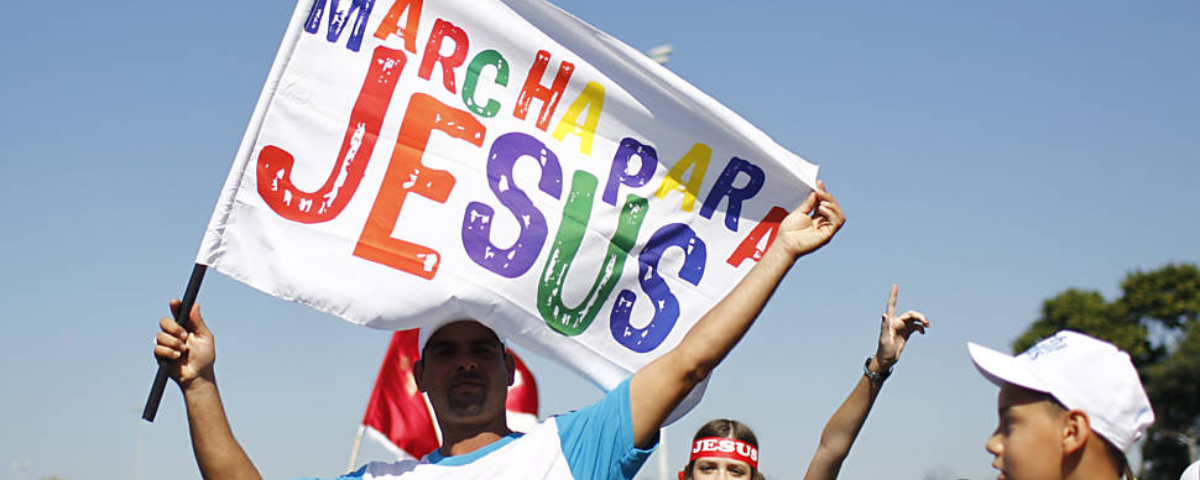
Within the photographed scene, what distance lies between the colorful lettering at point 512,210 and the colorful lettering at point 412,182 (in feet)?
0.34

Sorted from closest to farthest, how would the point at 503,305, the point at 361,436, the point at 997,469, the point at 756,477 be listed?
the point at 997,469, the point at 503,305, the point at 756,477, the point at 361,436

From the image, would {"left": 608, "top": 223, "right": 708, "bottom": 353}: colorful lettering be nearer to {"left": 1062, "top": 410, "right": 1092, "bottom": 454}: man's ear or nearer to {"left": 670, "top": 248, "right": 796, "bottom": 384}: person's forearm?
{"left": 670, "top": 248, "right": 796, "bottom": 384}: person's forearm

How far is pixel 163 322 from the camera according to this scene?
324cm

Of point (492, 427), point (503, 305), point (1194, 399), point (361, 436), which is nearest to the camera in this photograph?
point (492, 427)

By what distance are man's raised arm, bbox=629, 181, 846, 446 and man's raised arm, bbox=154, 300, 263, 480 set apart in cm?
110

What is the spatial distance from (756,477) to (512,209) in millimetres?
1653

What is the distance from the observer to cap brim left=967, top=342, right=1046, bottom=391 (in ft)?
8.30

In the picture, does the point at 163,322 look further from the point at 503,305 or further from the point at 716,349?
the point at 716,349

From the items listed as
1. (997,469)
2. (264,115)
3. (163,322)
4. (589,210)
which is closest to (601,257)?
(589,210)

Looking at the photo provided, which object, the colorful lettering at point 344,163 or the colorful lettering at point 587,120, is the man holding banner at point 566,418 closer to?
the colorful lettering at point 344,163

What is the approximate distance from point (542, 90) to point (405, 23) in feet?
1.78

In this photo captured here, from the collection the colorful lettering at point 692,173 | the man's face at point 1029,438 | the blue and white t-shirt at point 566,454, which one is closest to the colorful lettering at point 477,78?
the colorful lettering at point 692,173

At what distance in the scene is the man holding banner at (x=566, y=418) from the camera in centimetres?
313

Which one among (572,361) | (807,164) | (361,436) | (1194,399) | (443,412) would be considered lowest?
(361,436)
